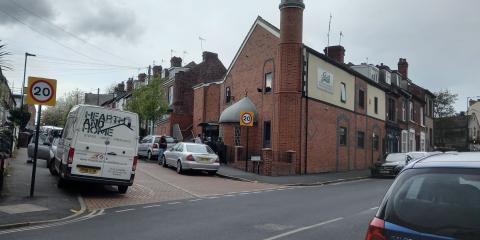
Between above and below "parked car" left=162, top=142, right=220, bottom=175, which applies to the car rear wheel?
below

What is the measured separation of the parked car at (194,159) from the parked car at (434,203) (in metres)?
18.0

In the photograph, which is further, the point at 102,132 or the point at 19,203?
the point at 102,132

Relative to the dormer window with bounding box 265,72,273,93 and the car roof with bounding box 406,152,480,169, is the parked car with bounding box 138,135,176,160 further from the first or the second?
the car roof with bounding box 406,152,480,169

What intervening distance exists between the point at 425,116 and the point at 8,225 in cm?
4854

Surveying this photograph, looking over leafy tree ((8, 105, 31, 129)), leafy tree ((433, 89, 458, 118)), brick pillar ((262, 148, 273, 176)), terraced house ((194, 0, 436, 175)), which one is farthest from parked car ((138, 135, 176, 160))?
leafy tree ((433, 89, 458, 118))

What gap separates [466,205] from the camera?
11.4 ft

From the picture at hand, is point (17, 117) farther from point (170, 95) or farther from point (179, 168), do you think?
point (170, 95)

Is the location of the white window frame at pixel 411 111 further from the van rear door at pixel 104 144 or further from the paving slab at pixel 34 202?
the paving slab at pixel 34 202

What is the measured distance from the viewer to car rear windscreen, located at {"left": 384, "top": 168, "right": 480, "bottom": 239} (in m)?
3.35

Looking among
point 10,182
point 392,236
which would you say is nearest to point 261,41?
point 10,182

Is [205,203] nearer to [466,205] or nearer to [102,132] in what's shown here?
[102,132]

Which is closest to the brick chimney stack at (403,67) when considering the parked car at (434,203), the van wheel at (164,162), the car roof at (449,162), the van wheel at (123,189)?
the van wheel at (164,162)

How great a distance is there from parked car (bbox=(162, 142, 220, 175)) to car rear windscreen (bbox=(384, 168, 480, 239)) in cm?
1804

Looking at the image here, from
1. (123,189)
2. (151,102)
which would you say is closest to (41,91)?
(123,189)
